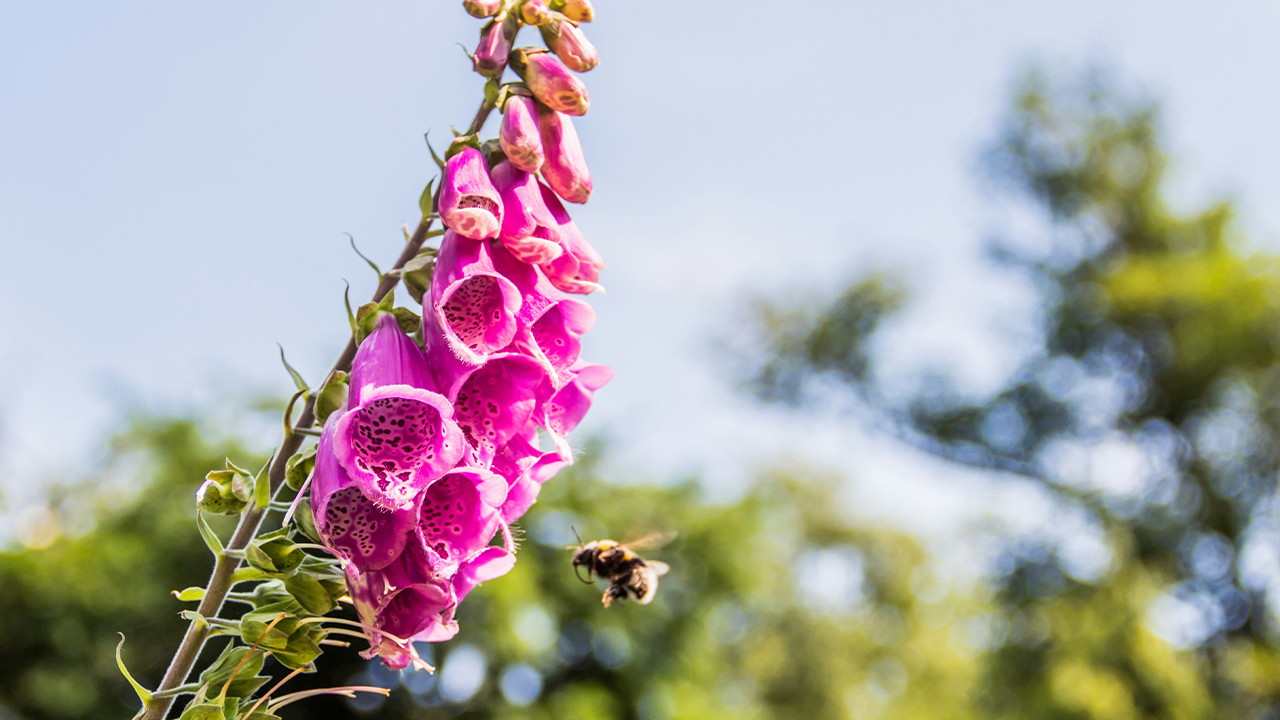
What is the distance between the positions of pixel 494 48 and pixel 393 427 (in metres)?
0.59

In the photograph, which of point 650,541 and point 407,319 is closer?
point 407,319

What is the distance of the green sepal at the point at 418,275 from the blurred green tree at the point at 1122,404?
47.4 ft

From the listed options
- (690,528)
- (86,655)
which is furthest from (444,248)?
(86,655)

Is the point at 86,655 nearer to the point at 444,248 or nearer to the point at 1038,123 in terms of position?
the point at 444,248

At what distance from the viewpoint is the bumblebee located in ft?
9.85

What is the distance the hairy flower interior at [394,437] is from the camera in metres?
1.13

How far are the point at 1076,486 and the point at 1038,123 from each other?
7406 millimetres

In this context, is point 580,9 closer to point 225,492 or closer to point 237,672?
point 225,492

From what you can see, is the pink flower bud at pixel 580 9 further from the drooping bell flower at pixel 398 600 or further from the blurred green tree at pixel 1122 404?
the blurred green tree at pixel 1122 404


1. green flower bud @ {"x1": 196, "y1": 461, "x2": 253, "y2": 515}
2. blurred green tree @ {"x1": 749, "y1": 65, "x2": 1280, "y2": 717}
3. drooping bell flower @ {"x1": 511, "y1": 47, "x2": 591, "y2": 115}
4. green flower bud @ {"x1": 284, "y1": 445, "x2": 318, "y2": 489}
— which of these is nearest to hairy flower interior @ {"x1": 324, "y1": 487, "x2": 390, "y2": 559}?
green flower bud @ {"x1": 284, "y1": 445, "x2": 318, "y2": 489}

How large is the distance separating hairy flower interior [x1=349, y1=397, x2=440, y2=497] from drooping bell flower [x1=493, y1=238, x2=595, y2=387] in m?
0.20

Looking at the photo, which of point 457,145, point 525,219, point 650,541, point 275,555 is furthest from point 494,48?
point 650,541

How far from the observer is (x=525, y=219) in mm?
1286

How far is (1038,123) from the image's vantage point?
60.0 feet
